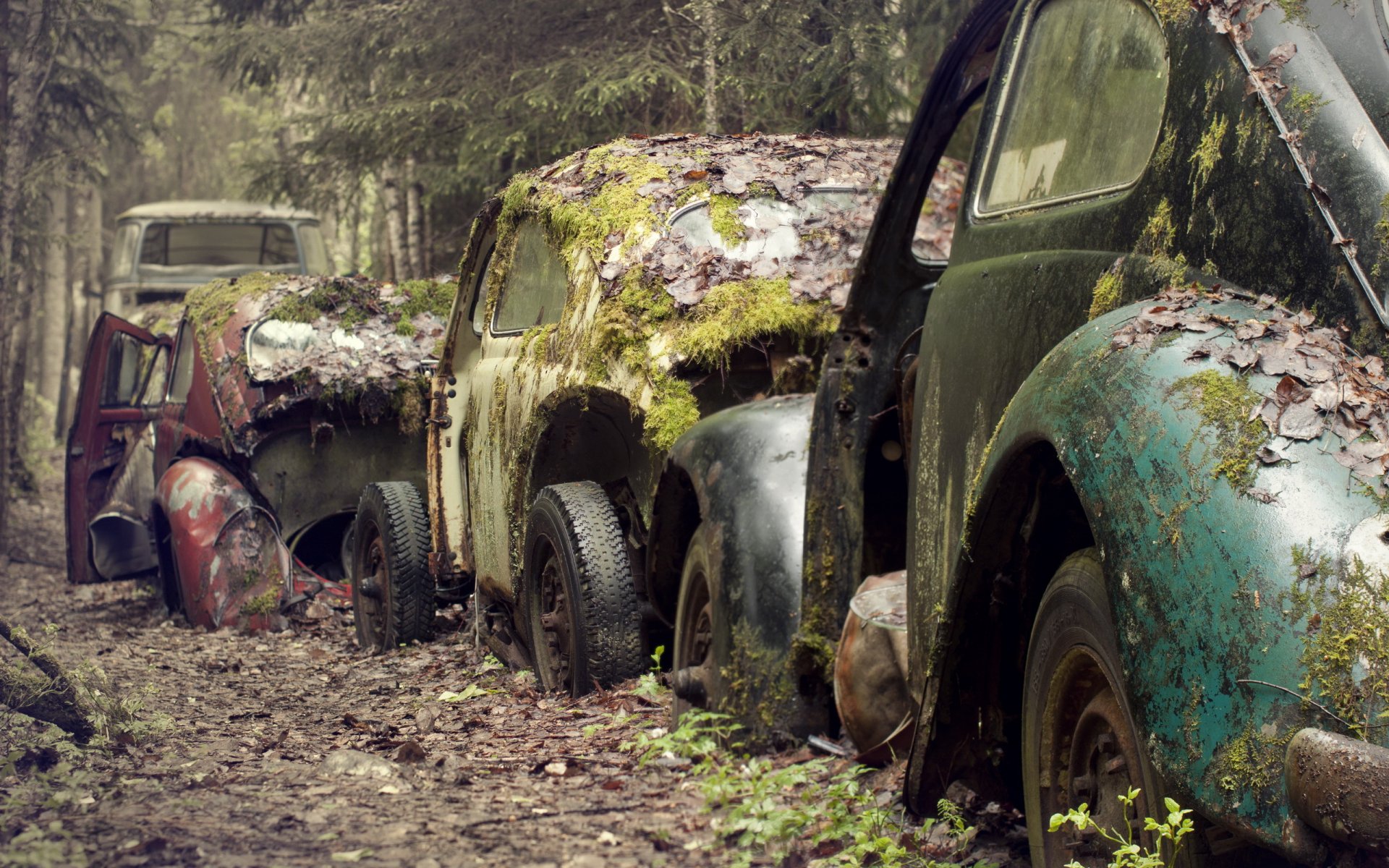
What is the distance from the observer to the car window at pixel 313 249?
1734 cm

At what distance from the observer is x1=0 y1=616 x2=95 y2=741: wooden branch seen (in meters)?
4.62

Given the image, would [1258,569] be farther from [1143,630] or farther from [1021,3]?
[1021,3]

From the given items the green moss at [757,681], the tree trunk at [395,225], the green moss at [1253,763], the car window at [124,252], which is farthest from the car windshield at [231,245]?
the green moss at [1253,763]

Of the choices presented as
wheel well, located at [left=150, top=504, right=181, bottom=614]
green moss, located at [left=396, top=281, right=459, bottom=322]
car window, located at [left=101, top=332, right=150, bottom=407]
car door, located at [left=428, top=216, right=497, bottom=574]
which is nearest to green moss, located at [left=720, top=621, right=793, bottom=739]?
car door, located at [left=428, top=216, right=497, bottom=574]

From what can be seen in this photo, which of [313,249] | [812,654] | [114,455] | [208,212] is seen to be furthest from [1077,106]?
[208,212]

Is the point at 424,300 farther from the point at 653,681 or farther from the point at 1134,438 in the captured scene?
the point at 1134,438

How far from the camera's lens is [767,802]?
11.8ft

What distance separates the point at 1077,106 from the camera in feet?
10.3

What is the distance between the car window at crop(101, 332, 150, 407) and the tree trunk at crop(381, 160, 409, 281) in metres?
4.91

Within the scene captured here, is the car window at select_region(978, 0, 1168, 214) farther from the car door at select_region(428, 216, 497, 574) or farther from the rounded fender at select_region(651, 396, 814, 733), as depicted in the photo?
the car door at select_region(428, 216, 497, 574)

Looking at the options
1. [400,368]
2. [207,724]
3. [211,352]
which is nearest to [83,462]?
[211,352]

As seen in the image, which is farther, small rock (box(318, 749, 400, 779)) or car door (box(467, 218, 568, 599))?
car door (box(467, 218, 568, 599))

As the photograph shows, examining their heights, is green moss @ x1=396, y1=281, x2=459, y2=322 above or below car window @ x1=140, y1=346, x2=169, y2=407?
above

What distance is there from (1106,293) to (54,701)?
152 inches
